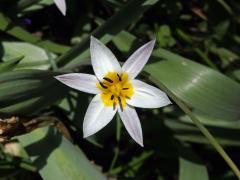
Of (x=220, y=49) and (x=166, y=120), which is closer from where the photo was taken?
(x=166, y=120)

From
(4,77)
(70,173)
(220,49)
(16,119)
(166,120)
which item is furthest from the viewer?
(220,49)

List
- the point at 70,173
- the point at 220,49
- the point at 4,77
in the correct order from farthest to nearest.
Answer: the point at 220,49 < the point at 70,173 < the point at 4,77

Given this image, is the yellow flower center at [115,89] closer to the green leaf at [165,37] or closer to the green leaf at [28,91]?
the green leaf at [28,91]

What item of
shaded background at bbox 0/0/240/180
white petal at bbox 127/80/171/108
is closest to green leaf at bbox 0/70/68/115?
shaded background at bbox 0/0/240/180

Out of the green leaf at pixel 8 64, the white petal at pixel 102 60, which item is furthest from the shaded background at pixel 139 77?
the white petal at pixel 102 60

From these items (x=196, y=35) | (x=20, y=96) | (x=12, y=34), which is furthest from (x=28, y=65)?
(x=196, y=35)

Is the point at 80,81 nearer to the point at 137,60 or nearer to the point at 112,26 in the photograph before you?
the point at 137,60

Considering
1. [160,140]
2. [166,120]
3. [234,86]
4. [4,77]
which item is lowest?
[160,140]

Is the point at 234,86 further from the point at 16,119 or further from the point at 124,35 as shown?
the point at 16,119
